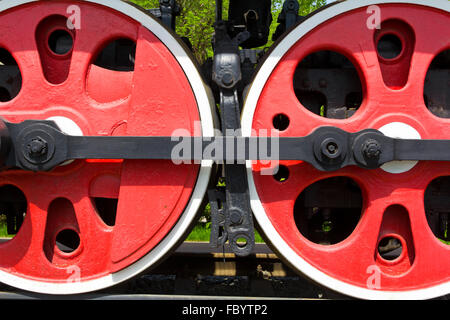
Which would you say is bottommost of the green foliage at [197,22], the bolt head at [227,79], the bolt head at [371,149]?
the bolt head at [371,149]

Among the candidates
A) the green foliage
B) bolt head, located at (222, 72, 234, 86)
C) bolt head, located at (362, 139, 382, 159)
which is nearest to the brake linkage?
bolt head, located at (362, 139, 382, 159)

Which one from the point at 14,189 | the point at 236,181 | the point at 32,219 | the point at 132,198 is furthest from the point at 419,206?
the point at 14,189

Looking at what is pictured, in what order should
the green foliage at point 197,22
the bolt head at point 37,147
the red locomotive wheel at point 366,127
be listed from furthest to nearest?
the green foliage at point 197,22 < the red locomotive wheel at point 366,127 < the bolt head at point 37,147

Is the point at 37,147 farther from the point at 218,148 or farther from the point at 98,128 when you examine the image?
the point at 218,148

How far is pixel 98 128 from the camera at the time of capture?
5.07 ft

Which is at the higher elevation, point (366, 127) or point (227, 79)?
point (227, 79)

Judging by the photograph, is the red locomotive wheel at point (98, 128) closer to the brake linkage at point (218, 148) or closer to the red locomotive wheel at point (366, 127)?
the brake linkage at point (218, 148)

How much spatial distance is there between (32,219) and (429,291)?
6.11 ft

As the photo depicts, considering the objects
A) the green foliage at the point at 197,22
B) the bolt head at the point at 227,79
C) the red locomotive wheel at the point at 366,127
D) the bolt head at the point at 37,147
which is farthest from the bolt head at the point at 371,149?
the green foliage at the point at 197,22

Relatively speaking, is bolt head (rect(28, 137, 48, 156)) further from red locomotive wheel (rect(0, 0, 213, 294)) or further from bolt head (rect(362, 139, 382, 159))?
bolt head (rect(362, 139, 382, 159))

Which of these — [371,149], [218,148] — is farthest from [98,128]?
[371,149]

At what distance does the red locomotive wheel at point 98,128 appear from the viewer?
1473 mm

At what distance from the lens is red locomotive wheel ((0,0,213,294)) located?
1473 mm

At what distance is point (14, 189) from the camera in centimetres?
183
